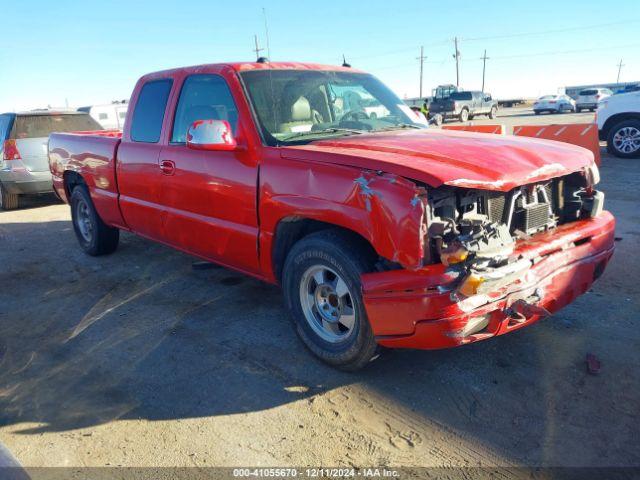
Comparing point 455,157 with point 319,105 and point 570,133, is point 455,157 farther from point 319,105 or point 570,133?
point 570,133

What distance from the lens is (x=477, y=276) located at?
251 cm

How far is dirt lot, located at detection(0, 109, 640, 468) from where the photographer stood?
8.38ft

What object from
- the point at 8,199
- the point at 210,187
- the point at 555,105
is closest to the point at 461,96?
the point at 555,105

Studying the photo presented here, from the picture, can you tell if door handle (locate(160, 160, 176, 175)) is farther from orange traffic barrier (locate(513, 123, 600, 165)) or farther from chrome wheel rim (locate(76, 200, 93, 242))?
orange traffic barrier (locate(513, 123, 600, 165))

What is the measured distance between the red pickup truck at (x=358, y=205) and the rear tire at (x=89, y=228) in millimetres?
1263

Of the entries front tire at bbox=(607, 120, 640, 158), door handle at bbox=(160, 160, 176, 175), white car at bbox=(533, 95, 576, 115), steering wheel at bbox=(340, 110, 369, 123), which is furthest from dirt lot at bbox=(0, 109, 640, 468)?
white car at bbox=(533, 95, 576, 115)

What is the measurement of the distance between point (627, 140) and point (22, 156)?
39.9 ft

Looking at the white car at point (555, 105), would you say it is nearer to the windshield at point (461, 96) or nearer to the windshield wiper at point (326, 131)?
the windshield at point (461, 96)

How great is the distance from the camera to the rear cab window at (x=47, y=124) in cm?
882

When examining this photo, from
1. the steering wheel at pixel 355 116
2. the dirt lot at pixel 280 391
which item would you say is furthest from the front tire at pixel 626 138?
the steering wheel at pixel 355 116

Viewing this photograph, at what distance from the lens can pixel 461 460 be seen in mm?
2438

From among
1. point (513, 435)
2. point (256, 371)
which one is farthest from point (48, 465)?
Result: point (513, 435)

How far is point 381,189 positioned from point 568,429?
1557mm

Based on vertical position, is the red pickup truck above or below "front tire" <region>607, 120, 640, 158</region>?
above
